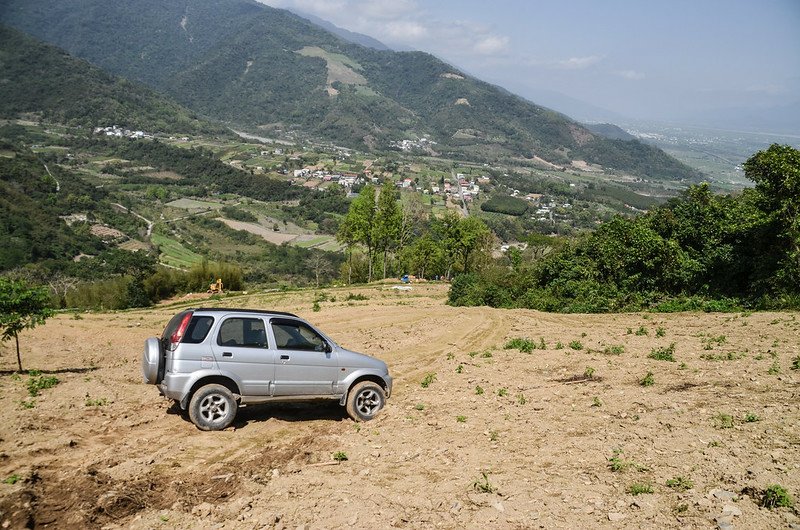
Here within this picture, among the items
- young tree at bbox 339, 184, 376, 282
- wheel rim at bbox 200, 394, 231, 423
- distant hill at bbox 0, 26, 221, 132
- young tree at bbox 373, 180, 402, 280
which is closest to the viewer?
wheel rim at bbox 200, 394, 231, 423

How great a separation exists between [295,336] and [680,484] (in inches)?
231

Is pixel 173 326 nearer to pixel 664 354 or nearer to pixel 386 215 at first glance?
pixel 664 354

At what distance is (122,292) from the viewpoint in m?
36.0

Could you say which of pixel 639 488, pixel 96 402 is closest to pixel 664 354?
pixel 639 488

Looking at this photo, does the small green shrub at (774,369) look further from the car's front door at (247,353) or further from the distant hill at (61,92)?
the distant hill at (61,92)

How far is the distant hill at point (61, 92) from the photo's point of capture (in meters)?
168

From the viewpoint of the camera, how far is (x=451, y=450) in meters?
7.21

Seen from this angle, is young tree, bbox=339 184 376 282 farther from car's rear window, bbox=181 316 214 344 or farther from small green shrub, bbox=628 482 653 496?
small green shrub, bbox=628 482 653 496

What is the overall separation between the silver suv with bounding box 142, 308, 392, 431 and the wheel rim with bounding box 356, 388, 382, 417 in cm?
2

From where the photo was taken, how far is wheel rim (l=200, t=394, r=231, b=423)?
7855 millimetres

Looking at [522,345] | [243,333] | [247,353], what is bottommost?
[522,345]

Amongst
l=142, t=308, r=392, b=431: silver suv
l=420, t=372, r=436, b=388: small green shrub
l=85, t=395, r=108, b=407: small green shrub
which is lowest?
l=420, t=372, r=436, b=388: small green shrub

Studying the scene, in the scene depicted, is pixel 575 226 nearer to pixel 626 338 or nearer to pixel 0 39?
pixel 626 338

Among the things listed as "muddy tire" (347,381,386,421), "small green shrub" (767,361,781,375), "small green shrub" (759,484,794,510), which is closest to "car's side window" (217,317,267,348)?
"muddy tire" (347,381,386,421)
